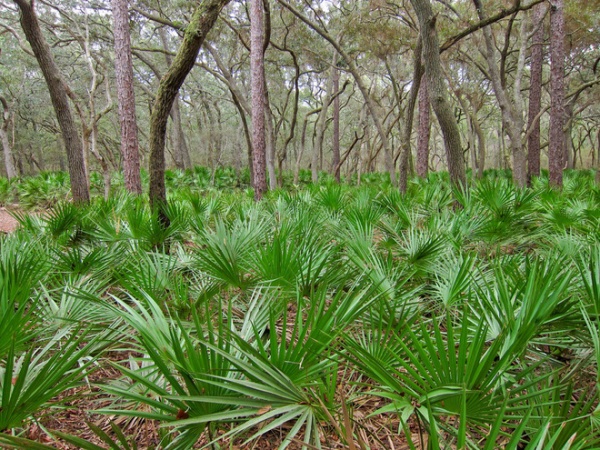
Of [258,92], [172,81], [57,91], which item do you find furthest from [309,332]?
[258,92]

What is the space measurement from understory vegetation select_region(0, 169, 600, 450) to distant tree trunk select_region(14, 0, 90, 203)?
2.62 metres

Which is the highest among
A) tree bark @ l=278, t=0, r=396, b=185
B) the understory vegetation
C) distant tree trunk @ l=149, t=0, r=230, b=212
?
tree bark @ l=278, t=0, r=396, b=185

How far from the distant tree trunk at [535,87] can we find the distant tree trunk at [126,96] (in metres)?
10.7

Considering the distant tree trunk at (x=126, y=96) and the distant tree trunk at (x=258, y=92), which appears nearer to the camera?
the distant tree trunk at (x=126, y=96)

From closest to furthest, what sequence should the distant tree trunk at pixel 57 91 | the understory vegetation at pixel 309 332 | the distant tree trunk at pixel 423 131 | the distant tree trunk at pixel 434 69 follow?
the understory vegetation at pixel 309 332
the distant tree trunk at pixel 434 69
the distant tree trunk at pixel 57 91
the distant tree trunk at pixel 423 131

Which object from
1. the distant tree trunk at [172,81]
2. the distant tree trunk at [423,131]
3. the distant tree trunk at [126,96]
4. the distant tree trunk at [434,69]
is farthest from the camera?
the distant tree trunk at [423,131]

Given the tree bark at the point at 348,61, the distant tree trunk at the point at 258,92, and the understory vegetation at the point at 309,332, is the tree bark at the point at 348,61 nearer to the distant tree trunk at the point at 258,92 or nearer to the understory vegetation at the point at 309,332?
the distant tree trunk at the point at 258,92

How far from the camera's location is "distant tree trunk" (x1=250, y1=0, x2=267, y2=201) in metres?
8.61

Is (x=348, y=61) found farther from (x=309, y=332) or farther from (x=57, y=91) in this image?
(x=309, y=332)

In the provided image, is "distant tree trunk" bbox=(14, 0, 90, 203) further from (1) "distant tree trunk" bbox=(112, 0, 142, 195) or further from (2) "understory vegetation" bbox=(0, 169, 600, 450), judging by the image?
(2) "understory vegetation" bbox=(0, 169, 600, 450)

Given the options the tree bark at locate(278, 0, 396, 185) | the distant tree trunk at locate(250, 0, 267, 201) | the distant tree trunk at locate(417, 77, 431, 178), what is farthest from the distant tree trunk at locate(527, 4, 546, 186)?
the distant tree trunk at locate(250, 0, 267, 201)

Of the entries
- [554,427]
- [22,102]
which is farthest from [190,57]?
[22,102]

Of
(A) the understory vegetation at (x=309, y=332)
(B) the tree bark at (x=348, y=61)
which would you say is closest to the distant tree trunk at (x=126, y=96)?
(B) the tree bark at (x=348, y=61)

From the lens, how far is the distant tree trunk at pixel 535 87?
418 inches
